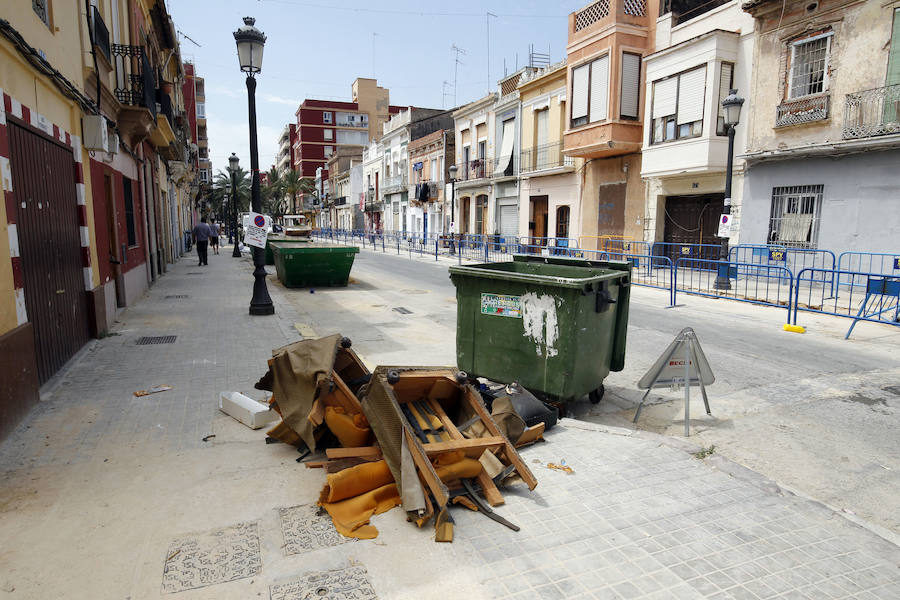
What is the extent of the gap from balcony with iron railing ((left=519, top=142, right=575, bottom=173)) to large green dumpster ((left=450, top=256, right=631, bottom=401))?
21.6 metres

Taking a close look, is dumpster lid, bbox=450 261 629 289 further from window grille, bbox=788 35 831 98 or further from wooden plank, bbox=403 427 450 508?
window grille, bbox=788 35 831 98

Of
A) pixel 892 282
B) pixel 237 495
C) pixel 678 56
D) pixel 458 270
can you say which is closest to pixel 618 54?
pixel 678 56

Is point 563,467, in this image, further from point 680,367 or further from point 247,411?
point 247,411

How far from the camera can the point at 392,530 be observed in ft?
10.5

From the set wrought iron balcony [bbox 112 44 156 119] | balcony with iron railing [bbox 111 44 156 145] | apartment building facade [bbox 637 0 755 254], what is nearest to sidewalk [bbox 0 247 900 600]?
balcony with iron railing [bbox 111 44 156 145]

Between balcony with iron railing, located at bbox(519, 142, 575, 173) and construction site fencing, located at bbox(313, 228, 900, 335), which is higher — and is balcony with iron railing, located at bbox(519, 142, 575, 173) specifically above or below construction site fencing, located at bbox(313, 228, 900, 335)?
above

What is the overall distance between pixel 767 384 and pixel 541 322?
3303 millimetres

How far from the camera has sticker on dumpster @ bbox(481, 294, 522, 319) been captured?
5.33 meters

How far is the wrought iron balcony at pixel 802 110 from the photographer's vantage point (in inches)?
594

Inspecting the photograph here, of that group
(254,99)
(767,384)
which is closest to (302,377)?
(767,384)

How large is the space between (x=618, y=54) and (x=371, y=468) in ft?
71.7

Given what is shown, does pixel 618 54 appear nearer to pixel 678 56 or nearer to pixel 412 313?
pixel 678 56

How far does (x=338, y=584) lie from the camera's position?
2748 mm

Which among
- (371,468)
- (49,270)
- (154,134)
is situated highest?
(154,134)
